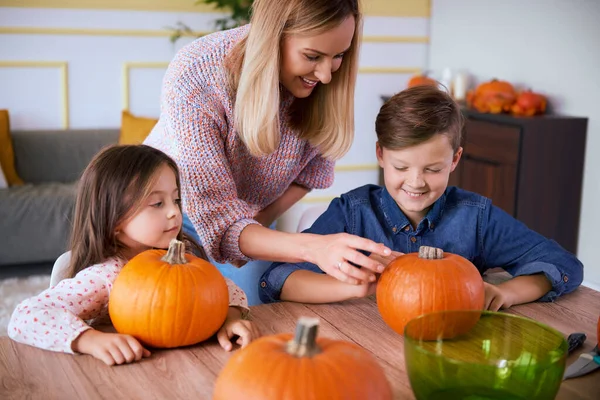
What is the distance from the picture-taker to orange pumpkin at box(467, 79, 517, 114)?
13.8 feet

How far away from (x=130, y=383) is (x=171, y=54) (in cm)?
406

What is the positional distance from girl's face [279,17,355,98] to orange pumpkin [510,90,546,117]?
2.65 metres

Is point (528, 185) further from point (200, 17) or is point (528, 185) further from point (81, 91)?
point (81, 91)

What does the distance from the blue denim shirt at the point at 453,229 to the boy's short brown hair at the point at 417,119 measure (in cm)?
14

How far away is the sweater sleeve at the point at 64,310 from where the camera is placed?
119 cm

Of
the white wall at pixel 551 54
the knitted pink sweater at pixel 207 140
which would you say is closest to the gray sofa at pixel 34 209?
the knitted pink sweater at pixel 207 140

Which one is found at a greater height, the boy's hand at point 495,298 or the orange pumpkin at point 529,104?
the orange pumpkin at point 529,104

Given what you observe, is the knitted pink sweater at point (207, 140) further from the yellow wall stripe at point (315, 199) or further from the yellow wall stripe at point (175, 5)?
the yellow wall stripe at point (315, 199)

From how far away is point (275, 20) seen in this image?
160 centimetres

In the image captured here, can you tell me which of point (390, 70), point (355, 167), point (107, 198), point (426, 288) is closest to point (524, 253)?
point (426, 288)

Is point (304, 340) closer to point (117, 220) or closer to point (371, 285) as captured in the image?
point (371, 285)

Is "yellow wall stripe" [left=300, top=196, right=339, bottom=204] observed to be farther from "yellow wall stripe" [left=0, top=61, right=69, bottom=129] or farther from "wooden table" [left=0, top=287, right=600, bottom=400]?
"wooden table" [left=0, top=287, right=600, bottom=400]

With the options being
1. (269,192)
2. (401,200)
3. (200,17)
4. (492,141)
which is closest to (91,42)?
(200,17)

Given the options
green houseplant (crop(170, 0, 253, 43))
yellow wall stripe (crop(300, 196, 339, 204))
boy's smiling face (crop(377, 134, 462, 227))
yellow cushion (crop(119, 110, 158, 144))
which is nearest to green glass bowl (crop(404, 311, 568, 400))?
boy's smiling face (crop(377, 134, 462, 227))
